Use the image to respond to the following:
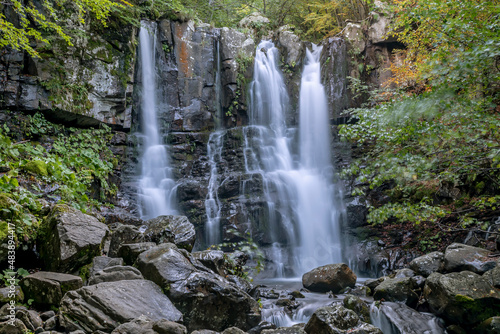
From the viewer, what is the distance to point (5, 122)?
9.16m

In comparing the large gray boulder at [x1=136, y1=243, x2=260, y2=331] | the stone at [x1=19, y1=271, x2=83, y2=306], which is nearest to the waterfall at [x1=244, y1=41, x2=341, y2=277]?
the large gray boulder at [x1=136, y1=243, x2=260, y2=331]

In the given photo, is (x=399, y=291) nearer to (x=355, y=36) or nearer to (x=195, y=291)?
(x=195, y=291)

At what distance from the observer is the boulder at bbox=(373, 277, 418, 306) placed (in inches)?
238

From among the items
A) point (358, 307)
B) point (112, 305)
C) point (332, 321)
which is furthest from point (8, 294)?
point (358, 307)

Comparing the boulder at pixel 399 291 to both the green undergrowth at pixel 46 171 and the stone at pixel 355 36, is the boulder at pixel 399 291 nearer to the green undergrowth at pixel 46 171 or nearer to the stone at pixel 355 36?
the green undergrowth at pixel 46 171

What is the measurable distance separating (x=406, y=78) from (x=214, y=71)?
27.0 ft

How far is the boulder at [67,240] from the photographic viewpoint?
4.00 m

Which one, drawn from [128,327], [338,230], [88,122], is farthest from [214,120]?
[128,327]

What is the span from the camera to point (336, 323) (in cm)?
466

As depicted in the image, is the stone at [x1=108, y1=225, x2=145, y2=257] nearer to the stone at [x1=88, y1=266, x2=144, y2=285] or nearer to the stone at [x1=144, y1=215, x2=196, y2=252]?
the stone at [x1=144, y1=215, x2=196, y2=252]

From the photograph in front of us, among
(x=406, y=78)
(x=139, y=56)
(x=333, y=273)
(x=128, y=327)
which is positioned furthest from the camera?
(x=139, y=56)

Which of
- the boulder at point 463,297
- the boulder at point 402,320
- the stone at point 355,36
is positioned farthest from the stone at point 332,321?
the stone at point 355,36

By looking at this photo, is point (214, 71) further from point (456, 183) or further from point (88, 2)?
point (456, 183)

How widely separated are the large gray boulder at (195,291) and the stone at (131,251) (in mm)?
249
